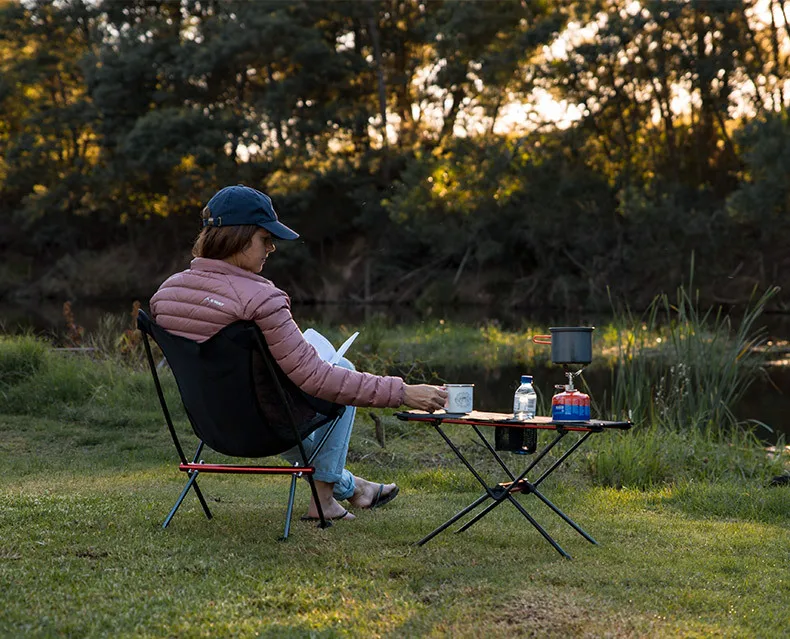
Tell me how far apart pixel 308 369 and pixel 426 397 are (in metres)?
0.44

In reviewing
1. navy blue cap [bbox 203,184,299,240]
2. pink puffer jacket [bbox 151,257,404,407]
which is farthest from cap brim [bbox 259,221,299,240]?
pink puffer jacket [bbox 151,257,404,407]

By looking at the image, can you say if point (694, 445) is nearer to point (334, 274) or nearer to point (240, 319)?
point (240, 319)

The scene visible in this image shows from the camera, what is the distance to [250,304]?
3.89 m

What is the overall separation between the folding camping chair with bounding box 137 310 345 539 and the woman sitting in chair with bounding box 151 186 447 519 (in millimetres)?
60

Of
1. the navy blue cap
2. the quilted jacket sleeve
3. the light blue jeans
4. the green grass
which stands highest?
the navy blue cap

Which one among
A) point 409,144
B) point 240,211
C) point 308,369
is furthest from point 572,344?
point 409,144

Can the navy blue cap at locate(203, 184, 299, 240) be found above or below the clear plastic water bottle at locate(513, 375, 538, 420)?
above

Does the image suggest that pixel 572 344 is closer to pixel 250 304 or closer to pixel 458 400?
pixel 458 400

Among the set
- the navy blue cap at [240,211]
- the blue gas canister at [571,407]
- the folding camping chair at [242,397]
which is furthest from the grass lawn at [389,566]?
the navy blue cap at [240,211]

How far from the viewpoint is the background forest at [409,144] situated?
2603 cm

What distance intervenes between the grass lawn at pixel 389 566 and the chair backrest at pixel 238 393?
1.32 feet

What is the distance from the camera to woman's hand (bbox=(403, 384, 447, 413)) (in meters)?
3.94

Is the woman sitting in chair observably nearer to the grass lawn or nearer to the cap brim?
the cap brim

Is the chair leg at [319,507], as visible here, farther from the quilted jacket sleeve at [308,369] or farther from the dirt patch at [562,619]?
the dirt patch at [562,619]
